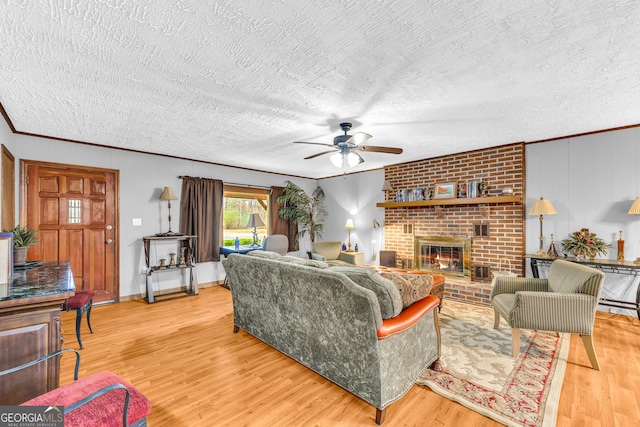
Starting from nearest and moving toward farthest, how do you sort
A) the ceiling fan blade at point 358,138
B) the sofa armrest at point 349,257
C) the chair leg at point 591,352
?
the chair leg at point 591,352, the ceiling fan blade at point 358,138, the sofa armrest at point 349,257

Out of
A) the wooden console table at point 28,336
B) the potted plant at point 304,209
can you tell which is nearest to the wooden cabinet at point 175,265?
the potted plant at point 304,209

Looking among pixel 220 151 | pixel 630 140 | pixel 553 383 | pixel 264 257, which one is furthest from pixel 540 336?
pixel 220 151

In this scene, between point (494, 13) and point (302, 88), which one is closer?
point (494, 13)

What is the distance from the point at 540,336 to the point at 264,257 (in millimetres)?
3030

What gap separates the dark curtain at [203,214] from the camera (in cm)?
498

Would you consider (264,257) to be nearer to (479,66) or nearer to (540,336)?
(479,66)

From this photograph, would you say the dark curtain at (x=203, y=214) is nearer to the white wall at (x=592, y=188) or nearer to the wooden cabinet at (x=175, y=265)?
the wooden cabinet at (x=175, y=265)

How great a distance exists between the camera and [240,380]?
7.36ft

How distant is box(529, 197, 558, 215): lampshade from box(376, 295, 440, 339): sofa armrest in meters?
2.55

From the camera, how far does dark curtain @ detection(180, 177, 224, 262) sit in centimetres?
498

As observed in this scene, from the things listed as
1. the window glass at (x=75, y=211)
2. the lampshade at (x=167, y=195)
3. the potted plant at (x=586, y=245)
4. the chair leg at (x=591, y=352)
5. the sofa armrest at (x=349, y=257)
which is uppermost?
the lampshade at (x=167, y=195)

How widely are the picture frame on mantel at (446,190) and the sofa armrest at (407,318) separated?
113 inches

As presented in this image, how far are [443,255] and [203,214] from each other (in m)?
4.30

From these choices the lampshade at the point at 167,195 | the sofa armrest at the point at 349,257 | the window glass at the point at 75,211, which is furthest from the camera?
the sofa armrest at the point at 349,257
